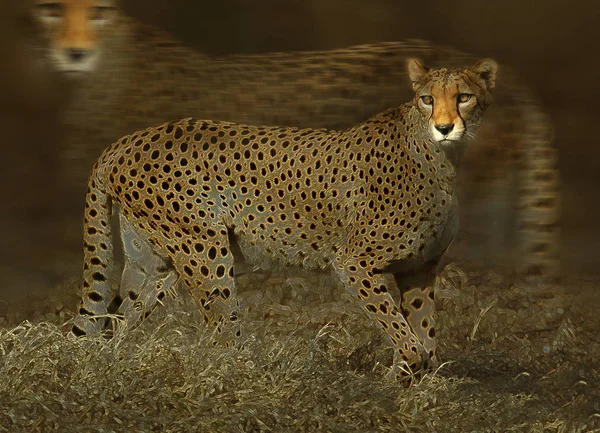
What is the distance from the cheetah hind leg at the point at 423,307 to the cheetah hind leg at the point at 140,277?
3.42 feet

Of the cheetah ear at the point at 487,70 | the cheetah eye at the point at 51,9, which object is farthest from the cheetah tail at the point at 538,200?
the cheetah eye at the point at 51,9

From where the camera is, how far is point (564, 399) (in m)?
6.31

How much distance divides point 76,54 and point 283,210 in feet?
6.91

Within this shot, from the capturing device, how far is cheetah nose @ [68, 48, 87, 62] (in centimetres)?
794

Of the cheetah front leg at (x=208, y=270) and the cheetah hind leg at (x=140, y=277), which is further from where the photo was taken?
the cheetah hind leg at (x=140, y=277)

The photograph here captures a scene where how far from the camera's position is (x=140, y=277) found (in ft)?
21.2

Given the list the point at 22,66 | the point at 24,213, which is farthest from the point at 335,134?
the point at 22,66

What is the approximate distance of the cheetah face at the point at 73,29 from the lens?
796 centimetres

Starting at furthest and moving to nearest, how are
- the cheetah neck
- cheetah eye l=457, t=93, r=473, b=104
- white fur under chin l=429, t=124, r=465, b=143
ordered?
the cheetah neck → cheetah eye l=457, t=93, r=473, b=104 → white fur under chin l=429, t=124, r=465, b=143

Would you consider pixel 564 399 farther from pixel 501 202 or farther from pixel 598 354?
pixel 501 202

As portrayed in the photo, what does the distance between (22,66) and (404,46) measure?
5.32 metres

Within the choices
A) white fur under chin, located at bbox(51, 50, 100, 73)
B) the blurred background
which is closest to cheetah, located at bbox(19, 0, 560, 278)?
white fur under chin, located at bbox(51, 50, 100, 73)

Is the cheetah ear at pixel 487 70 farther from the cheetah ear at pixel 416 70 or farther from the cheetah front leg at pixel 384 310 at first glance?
the cheetah front leg at pixel 384 310

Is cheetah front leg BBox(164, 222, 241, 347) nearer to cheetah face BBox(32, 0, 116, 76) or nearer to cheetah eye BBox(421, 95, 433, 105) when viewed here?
cheetah eye BBox(421, 95, 433, 105)
